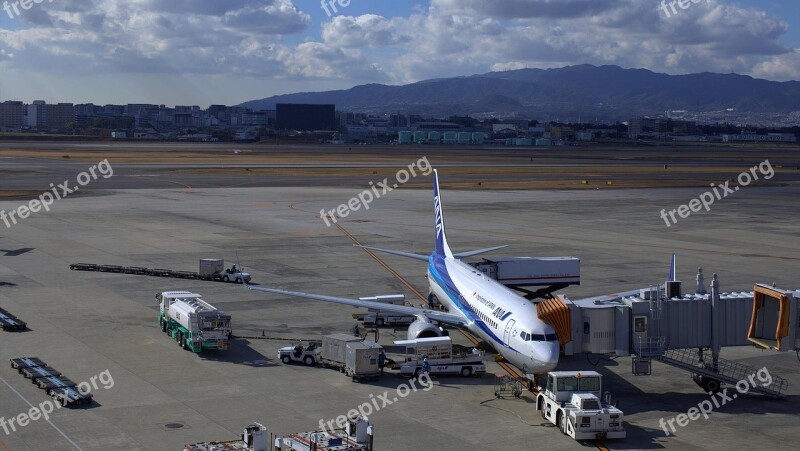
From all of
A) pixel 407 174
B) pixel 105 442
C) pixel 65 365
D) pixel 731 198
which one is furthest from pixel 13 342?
pixel 407 174

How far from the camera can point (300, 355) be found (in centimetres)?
4112

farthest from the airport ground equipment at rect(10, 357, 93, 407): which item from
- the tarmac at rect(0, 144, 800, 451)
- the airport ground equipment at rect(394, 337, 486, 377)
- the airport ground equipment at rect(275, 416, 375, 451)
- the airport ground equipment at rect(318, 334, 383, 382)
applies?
the airport ground equipment at rect(394, 337, 486, 377)

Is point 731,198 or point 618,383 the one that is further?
point 731,198

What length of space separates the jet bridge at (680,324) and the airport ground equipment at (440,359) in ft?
14.8

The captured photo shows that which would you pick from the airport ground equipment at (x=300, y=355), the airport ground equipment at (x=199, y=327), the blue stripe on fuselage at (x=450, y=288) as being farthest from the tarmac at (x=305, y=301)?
the blue stripe on fuselage at (x=450, y=288)

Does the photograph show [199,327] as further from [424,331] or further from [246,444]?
[246,444]

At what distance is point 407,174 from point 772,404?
461 ft

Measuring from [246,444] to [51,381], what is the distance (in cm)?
1190

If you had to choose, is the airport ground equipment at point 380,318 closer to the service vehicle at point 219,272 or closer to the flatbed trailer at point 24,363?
the service vehicle at point 219,272

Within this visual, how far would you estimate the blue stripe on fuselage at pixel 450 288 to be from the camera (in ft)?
133

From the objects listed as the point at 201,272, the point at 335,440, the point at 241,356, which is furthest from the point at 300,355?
the point at 201,272

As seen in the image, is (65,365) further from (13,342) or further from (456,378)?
(456,378)

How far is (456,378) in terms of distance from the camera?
39562 millimetres

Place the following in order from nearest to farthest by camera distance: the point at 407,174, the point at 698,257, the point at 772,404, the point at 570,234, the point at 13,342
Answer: the point at 772,404
the point at 13,342
the point at 698,257
the point at 570,234
the point at 407,174
